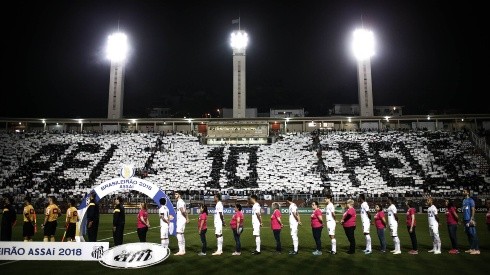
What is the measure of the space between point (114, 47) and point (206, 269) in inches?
1809

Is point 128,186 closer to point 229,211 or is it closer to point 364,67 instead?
point 229,211

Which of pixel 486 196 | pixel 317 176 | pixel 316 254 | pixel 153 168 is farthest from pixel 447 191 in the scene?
pixel 153 168

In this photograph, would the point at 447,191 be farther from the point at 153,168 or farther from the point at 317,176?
the point at 153,168

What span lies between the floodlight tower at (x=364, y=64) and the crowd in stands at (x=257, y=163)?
16.1 feet

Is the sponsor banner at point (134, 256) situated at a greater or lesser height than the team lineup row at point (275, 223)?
lesser

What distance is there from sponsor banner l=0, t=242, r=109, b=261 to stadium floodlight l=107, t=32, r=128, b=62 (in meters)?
43.2

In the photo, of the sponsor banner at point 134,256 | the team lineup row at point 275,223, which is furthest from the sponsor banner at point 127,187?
the sponsor banner at point 134,256

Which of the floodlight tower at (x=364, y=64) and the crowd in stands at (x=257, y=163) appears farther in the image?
the floodlight tower at (x=364, y=64)

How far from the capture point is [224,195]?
3553cm

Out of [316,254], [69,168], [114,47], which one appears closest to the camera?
[316,254]

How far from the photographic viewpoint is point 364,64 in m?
49.6

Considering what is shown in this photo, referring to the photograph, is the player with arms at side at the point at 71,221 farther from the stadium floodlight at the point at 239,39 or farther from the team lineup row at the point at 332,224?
the stadium floodlight at the point at 239,39

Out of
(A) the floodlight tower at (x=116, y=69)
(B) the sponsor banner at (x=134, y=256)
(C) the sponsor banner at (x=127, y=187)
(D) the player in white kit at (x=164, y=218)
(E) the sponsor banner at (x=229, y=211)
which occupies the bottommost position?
(E) the sponsor banner at (x=229, y=211)

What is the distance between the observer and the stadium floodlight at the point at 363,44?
46.9 metres
